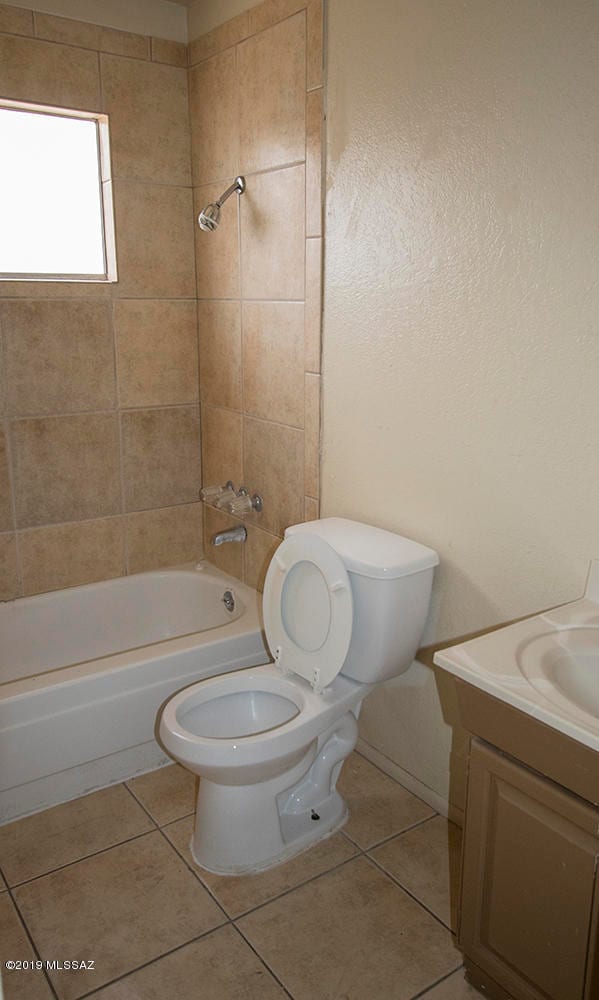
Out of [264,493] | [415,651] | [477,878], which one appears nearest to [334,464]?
[264,493]

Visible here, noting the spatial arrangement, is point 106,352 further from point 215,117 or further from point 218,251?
point 215,117

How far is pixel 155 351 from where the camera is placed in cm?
294

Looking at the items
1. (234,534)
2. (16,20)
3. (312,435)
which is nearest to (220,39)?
(16,20)

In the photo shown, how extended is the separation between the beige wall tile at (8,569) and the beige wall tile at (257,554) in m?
0.86

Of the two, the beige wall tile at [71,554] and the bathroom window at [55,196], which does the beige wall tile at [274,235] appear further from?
the beige wall tile at [71,554]

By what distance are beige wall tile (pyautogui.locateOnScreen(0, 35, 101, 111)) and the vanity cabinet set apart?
2358 millimetres

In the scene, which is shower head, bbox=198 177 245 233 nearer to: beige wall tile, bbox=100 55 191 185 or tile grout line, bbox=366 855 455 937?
beige wall tile, bbox=100 55 191 185

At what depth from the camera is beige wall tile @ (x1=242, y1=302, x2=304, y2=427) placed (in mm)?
2461

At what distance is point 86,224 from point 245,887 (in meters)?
2.33

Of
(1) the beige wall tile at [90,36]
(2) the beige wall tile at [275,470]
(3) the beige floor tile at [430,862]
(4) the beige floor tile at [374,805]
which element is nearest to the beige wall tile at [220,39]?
(1) the beige wall tile at [90,36]

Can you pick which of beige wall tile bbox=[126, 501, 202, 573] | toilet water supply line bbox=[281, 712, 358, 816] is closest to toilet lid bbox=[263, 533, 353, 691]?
toilet water supply line bbox=[281, 712, 358, 816]

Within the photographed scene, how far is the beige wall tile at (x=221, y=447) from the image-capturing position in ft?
9.46

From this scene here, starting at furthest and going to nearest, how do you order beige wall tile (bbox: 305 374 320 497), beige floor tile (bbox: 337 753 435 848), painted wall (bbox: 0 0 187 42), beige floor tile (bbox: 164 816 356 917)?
1. painted wall (bbox: 0 0 187 42)
2. beige wall tile (bbox: 305 374 320 497)
3. beige floor tile (bbox: 337 753 435 848)
4. beige floor tile (bbox: 164 816 356 917)

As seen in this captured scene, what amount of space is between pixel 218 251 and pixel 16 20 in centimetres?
95
